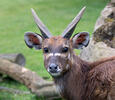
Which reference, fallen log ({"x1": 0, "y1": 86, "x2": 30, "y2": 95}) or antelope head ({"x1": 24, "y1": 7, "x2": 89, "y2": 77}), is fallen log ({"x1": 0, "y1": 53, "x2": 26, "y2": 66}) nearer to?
fallen log ({"x1": 0, "y1": 86, "x2": 30, "y2": 95})

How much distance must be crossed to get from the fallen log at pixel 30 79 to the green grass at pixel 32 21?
514 mm

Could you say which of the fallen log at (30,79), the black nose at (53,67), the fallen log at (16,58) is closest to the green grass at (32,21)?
the fallen log at (30,79)

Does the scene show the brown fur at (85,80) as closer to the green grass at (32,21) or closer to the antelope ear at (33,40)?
the antelope ear at (33,40)

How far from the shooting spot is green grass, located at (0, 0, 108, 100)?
14.1m

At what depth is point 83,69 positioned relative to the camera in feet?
21.7

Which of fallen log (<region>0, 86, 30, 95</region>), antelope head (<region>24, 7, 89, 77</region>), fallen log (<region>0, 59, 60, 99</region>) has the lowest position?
fallen log (<region>0, 86, 30, 95</region>)

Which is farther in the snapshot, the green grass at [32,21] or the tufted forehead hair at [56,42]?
the green grass at [32,21]

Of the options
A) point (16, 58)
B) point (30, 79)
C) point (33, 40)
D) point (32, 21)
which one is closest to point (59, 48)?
point (33, 40)

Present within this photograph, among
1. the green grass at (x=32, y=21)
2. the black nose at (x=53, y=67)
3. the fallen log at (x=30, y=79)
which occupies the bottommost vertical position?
the fallen log at (x=30, y=79)

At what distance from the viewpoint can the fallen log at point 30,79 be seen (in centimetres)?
884

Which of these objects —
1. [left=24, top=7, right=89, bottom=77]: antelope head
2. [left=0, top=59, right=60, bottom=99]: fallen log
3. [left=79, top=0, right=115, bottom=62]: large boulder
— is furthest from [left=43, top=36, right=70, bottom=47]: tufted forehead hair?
[left=0, top=59, right=60, bottom=99]: fallen log

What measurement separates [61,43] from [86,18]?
11997mm

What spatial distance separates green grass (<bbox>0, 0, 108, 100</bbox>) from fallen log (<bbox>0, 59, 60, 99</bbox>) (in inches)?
20.2

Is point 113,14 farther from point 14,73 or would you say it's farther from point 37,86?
point 14,73
